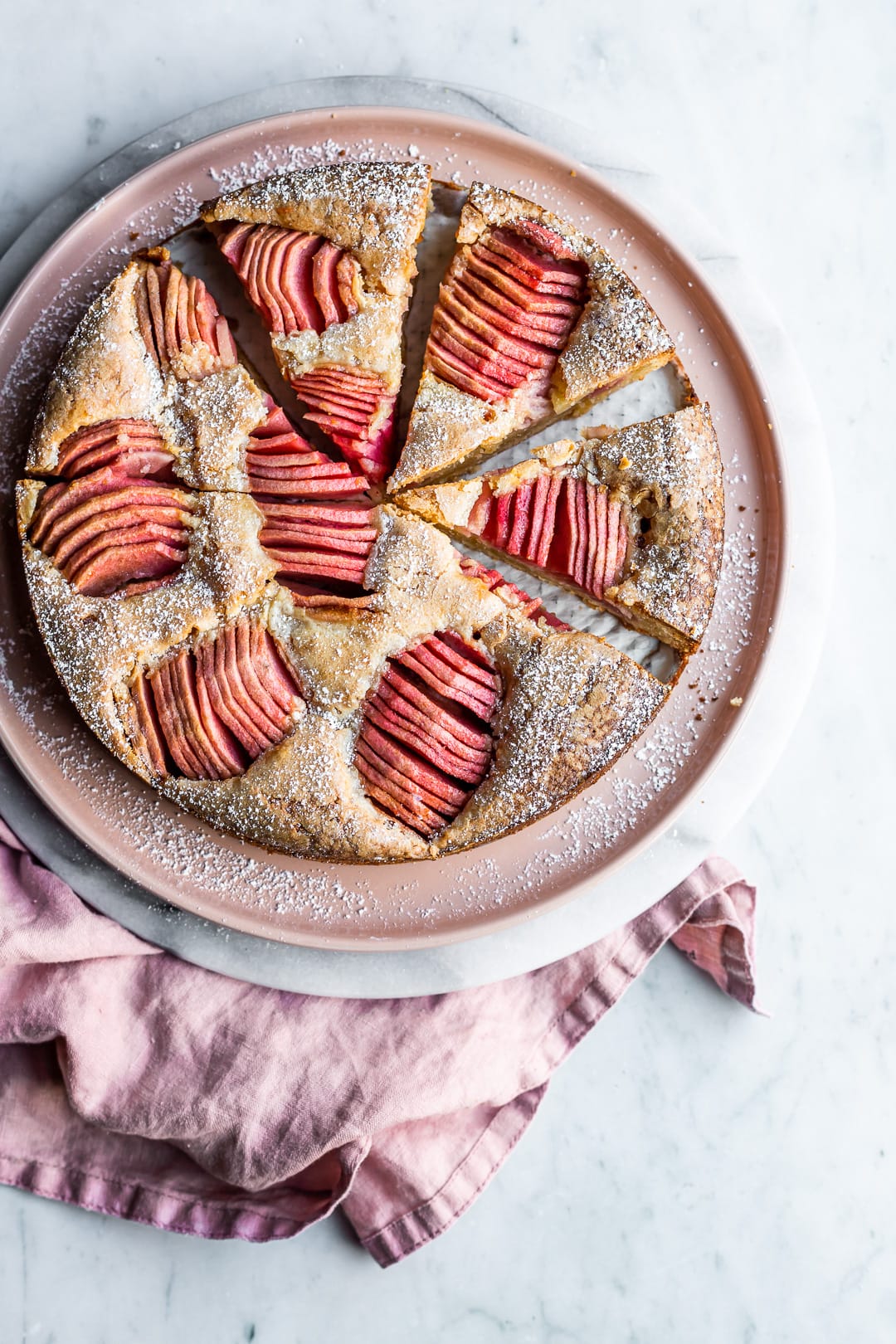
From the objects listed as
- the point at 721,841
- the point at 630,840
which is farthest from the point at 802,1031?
the point at 630,840

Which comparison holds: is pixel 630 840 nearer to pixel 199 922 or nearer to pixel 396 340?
pixel 199 922

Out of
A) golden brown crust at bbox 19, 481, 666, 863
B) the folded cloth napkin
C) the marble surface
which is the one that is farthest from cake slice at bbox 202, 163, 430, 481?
the folded cloth napkin

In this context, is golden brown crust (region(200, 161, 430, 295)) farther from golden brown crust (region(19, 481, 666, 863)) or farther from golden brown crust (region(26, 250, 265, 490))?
golden brown crust (region(19, 481, 666, 863))

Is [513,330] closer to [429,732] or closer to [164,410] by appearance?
[164,410]

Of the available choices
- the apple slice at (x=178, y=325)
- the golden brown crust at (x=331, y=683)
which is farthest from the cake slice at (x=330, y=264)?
the golden brown crust at (x=331, y=683)

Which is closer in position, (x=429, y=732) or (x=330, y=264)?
(x=429, y=732)

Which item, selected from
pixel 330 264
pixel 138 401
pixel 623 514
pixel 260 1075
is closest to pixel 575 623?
pixel 623 514
